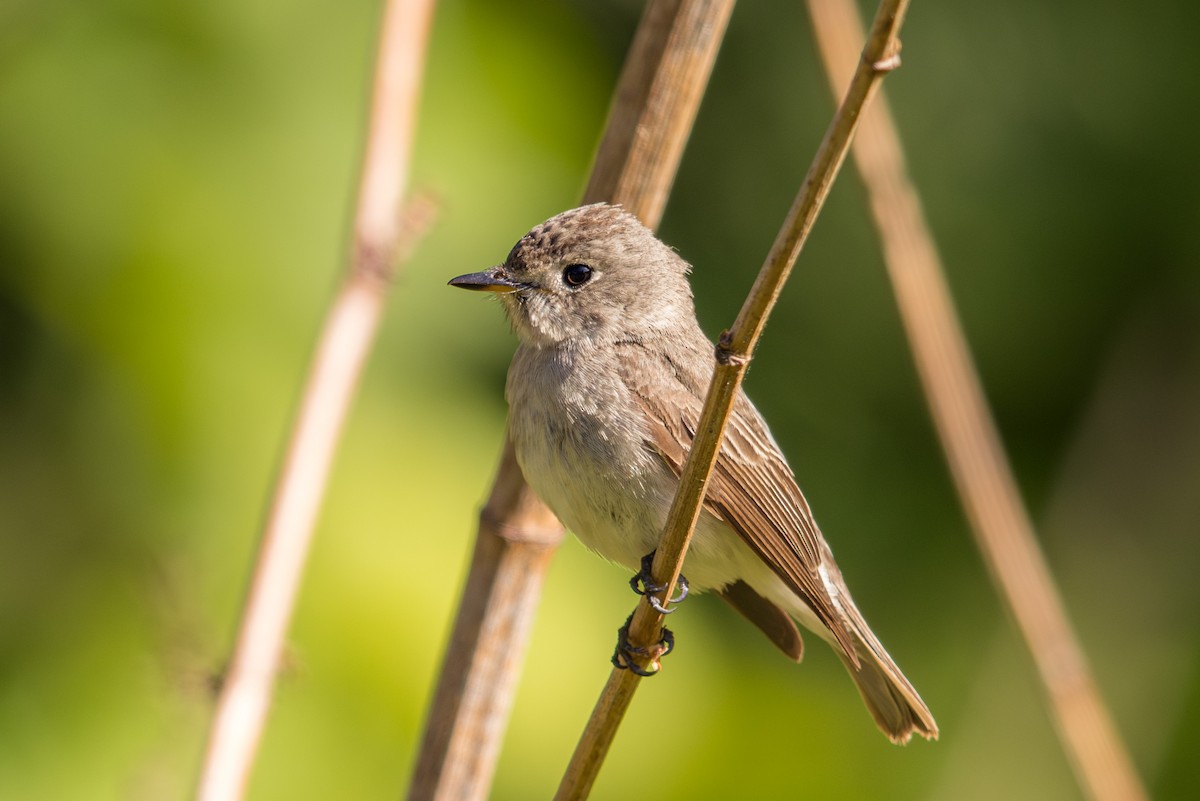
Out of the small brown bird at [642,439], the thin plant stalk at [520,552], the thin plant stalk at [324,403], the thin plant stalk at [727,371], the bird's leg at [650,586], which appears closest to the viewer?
the thin plant stalk at [727,371]

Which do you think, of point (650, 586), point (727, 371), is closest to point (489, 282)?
point (650, 586)

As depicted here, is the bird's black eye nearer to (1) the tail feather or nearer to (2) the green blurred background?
(2) the green blurred background

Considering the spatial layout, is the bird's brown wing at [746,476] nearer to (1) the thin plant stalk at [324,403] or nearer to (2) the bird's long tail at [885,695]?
(2) the bird's long tail at [885,695]

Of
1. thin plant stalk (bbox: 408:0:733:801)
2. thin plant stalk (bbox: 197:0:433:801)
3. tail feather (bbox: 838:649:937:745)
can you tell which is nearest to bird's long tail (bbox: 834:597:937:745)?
tail feather (bbox: 838:649:937:745)

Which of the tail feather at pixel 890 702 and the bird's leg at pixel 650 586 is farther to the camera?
the tail feather at pixel 890 702

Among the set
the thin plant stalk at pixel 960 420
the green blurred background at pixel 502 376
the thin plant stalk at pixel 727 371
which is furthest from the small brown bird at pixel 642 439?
the thin plant stalk at pixel 727 371

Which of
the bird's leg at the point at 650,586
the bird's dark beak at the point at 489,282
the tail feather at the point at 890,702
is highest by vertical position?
the bird's dark beak at the point at 489,282

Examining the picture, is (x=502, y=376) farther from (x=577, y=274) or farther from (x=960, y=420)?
(x=960, y=420)
